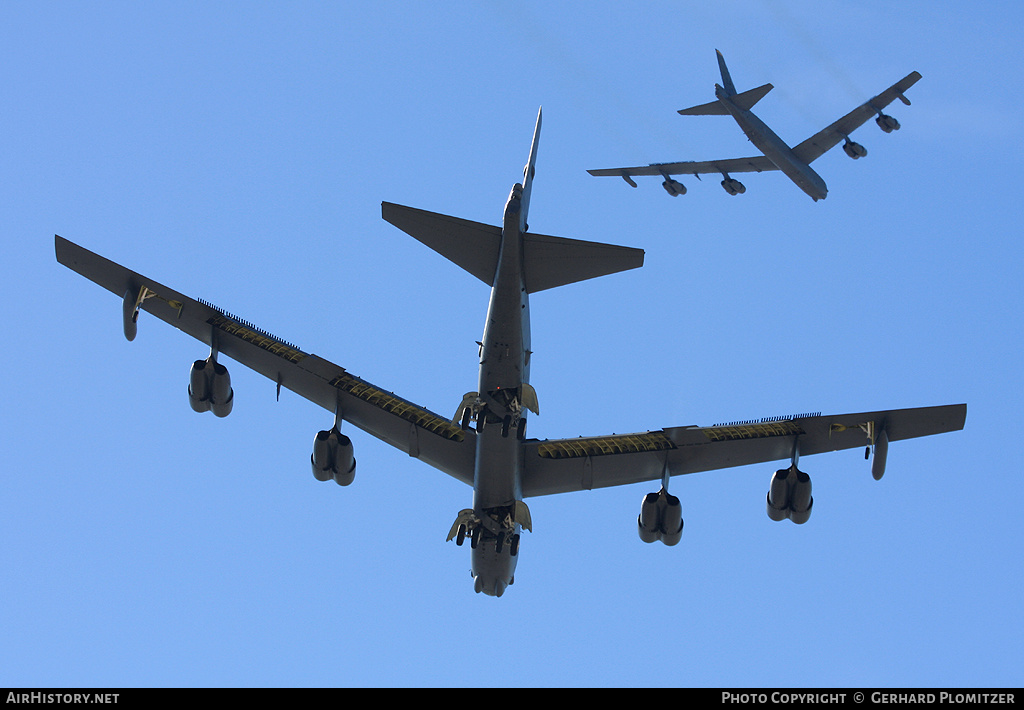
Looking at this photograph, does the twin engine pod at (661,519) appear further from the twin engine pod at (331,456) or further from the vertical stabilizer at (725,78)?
the vertical stabilizer at (725,78)

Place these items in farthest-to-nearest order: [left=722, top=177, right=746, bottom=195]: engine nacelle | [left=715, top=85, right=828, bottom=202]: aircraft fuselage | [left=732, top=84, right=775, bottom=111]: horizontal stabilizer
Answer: [left=722, top=177, right=746, bottom=195]: engine nacelle < [left=732, top=84, right=775, bottom=111]: horizontal stabilizer < [left=715, top=85, right=828, bottom=202]: aircraft fuselage

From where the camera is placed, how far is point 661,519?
36.6 m

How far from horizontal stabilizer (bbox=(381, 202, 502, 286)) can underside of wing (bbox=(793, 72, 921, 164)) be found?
144 feet

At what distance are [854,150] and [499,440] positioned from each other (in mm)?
43566

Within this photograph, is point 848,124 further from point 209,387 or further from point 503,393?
point 209,387

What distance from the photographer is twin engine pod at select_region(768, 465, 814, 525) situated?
36.9 meters

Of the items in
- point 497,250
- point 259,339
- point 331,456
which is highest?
point 497,250

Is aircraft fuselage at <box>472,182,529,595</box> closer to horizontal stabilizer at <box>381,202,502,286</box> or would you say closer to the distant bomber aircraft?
horizontal stabilizer at <box>381,202,502,286</box>

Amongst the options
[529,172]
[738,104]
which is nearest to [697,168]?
[738,104]

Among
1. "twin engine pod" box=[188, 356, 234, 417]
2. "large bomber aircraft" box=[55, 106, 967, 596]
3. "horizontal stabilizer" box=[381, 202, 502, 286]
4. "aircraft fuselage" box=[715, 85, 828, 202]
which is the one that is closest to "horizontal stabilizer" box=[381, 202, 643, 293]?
"horizontal stabilizer" box=[381, 202, 502, 286]

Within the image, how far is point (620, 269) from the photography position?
31891 millimetres

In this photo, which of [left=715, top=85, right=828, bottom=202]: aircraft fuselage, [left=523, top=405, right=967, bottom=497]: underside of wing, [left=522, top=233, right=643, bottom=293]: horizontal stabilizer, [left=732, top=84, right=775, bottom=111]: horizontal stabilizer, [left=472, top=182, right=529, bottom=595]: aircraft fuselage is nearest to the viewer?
[left=522, top=233, right=643, bottom=293]: horizontal stabilizer
